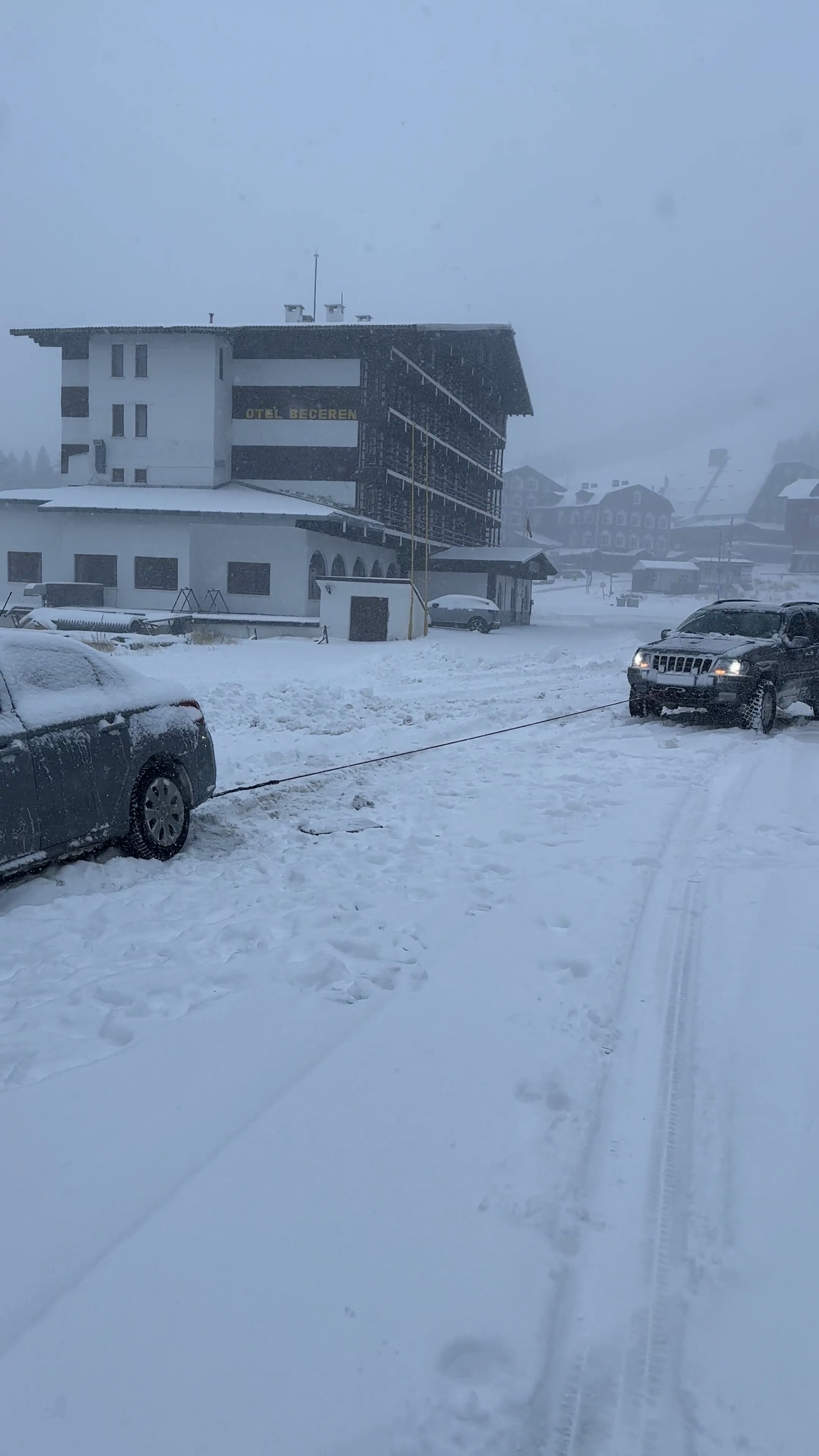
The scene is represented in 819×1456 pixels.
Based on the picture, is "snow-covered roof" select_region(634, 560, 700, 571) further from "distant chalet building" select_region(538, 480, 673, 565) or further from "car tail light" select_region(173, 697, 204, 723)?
"car tail light" select_region(173, 697, 204, 723)

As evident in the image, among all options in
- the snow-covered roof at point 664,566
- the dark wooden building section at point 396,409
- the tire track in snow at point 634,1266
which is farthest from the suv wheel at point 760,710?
the snow-covered roof at point 664,566

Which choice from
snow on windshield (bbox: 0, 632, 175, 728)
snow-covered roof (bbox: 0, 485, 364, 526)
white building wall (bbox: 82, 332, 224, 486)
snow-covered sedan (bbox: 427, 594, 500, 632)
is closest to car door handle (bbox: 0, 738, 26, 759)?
snow on windshield (bbox: 0, 632, 175, 728)

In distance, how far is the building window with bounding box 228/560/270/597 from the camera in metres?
36.2

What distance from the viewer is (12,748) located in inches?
227

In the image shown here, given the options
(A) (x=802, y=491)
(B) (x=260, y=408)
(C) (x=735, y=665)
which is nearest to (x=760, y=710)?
(C) (x=735, y=665)

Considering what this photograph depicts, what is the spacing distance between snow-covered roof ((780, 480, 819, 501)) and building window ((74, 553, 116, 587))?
85002 mm

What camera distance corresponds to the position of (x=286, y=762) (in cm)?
1075

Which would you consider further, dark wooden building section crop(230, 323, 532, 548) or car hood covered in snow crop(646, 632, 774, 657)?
dark wooden building section crop(230, 323, 532, 548)

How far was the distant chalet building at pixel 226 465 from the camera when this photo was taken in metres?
36.1

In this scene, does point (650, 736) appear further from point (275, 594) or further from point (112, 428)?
point (112, 428)

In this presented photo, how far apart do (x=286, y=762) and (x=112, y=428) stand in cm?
3340

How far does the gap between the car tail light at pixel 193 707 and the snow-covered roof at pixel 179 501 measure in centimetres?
2662

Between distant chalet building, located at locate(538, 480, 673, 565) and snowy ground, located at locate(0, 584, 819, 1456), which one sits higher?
distant chalet building, located at locate(538, 480, 673, 565)

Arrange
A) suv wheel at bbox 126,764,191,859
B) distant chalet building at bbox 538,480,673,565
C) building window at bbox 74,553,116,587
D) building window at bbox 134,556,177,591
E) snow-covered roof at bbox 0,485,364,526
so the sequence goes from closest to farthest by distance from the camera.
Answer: suv wheel at bbox 126,764,191,859 → snow-covered roof at bbox 0,485,364,526 → building window at bbox 134,556,177,591 → building window at bbox 74,553,116,587 → distant chalet building at bbox 538,480,673,565
